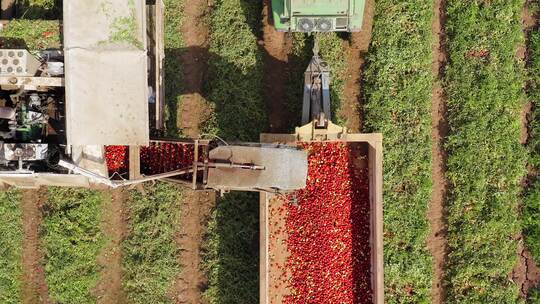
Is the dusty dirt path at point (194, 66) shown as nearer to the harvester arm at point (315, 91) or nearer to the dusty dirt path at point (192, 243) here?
the dusty dirt path at point (192, 243)

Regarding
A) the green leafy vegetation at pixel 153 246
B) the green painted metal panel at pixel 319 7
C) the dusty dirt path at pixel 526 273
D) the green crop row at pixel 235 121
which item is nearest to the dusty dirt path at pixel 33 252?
the green leafy vegetation at pixel 153 246

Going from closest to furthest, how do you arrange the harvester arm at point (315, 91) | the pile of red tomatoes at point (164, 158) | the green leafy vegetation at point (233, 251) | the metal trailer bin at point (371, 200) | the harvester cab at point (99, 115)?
1. the harvester cab at point (99, 115)
2. the metal trailer bin at point (371, 200)
3. the harvester arm at point (315, 91)
4. the pile of red tomatoes at point (164, 158)
5. the green leafy vegetation at point (233, 251)

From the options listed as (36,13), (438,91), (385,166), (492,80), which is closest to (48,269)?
(36,13)

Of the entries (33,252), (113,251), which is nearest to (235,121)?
(113,251)

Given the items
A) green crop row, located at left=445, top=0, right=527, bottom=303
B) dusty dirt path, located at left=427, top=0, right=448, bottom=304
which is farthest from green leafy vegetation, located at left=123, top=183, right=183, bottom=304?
green crop row, located at left=445, top=0, right=527, bottom=303

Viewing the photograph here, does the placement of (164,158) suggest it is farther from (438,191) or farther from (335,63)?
(438,191)

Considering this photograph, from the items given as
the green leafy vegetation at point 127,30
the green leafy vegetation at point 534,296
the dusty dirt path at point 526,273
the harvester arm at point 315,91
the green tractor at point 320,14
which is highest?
the green tractor at point 320,14
